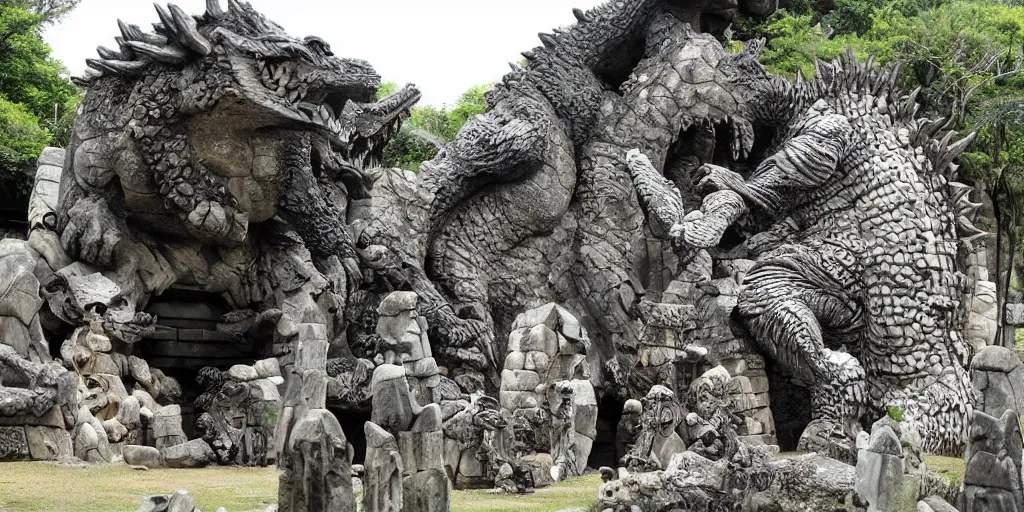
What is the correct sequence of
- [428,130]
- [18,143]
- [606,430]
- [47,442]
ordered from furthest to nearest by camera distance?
[428,130]
[18,143]
[606,430]
[47,442]

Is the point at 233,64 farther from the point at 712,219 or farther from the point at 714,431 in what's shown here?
the point at 712,219

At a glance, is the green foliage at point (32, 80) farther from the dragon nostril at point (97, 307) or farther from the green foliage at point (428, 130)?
the dragon nostril at point (97, 307)

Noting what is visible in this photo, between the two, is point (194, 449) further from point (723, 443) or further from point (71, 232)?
point (723, 443)

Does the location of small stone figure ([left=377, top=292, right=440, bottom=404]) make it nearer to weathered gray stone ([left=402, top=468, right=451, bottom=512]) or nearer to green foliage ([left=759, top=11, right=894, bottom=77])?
weathered gray stone ([left=402, top=468, right=451, bottom=512])

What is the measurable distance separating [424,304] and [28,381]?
466 centimetres

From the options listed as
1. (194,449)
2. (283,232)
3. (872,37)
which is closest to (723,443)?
(194,449)

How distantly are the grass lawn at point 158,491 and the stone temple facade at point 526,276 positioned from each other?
38 centimetres

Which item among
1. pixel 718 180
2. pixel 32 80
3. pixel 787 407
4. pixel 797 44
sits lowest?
pixel 787 407

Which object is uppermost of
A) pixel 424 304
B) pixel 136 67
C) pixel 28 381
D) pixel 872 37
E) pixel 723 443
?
pixel 872 37

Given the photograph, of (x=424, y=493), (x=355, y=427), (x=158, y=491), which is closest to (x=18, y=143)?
A: (x=355, y=427)

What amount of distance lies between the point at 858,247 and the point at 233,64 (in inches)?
288

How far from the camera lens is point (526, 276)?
16125mm

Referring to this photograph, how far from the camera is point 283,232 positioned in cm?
1379

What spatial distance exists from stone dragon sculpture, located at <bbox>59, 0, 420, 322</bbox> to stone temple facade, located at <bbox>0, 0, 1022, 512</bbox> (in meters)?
0.03
